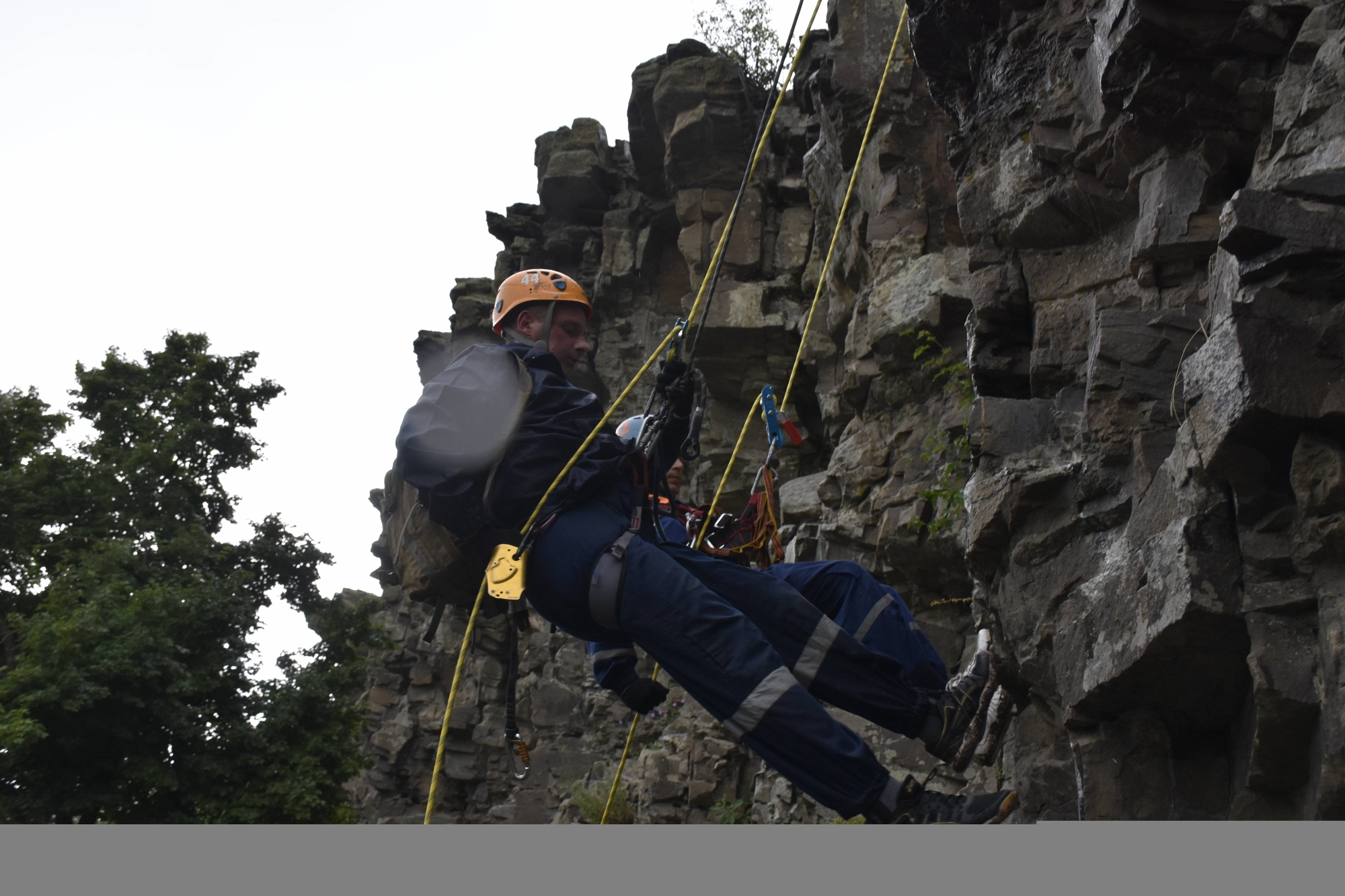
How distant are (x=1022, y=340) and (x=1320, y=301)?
2062 millimetres

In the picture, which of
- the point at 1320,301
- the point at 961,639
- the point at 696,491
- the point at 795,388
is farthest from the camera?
the point at 696,491

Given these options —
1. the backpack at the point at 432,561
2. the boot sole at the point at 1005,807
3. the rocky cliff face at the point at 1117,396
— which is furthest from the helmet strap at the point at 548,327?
the boot sole at the point at 1005,807

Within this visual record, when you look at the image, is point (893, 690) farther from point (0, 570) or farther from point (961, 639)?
point (0, 570)

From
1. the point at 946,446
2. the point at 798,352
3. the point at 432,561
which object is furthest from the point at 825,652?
the point at 946,446

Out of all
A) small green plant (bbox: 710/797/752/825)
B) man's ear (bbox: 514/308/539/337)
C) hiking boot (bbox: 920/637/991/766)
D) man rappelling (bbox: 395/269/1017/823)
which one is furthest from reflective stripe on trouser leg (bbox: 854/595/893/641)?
small green plant (bbox: 710/797/752/825)

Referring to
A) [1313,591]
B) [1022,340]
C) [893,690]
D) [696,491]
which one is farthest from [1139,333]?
[696,491]

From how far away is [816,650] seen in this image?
4145mm

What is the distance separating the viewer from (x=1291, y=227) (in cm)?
306

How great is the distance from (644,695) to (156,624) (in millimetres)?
14447

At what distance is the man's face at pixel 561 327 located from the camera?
4742 millimetres

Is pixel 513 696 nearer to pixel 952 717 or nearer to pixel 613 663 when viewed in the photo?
pixel 613 663

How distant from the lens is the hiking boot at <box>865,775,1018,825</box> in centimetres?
347

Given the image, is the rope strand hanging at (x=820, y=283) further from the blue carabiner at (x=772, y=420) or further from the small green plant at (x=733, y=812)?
the small green plant at (x=733, y=812)

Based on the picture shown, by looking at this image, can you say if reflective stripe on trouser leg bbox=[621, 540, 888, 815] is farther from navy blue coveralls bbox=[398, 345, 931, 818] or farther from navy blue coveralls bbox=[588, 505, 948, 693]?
navy blue coveralls bbox=[588, 505, 948, 693]
